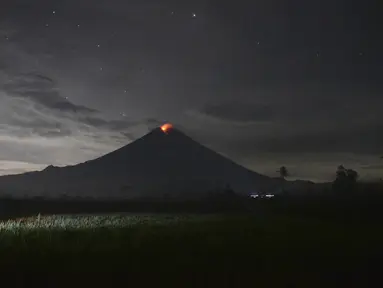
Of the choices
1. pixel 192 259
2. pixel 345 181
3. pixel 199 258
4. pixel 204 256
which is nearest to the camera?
pixel 192 259

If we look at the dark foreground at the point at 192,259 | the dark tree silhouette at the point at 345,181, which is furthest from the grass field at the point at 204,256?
the dark tree silhouette at the point at 345,181

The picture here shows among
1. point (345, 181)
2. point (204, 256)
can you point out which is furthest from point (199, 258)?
point (345, 181)

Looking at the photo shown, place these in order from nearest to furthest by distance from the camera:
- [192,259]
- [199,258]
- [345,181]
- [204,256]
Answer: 1. [192,259]
2. [199,258]
3. [204,256]
4. [345,181]

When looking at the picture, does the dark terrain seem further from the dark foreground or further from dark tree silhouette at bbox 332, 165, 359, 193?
dark tree silhouette at bbox 332, 165, 359, 193

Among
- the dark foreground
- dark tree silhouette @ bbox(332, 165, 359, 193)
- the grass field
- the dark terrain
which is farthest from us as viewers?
dark tree silhouette @ bbox(332, 165, 359, 193)

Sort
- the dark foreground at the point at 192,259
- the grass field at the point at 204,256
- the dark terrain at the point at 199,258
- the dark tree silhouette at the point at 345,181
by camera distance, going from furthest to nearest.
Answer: the dark tree silhouette at the point at 345,181 < the grass field at the point at 204,256 < the dark terrain at the point at 199,258 < the dark foreground at the point at 192,259

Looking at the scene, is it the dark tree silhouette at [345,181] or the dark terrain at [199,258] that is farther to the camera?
the dark tree silhouette at [345,181]

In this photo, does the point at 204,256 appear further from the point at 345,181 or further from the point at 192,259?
the point at 345,181

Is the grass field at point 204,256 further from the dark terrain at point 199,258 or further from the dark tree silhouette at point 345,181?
the dark tree silhouette at point 345,181

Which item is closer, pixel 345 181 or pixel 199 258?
pixel 199 258

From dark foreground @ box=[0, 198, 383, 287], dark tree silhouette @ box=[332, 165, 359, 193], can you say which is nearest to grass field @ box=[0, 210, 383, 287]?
dark foreground @ box=[0, 198, 383, 287]

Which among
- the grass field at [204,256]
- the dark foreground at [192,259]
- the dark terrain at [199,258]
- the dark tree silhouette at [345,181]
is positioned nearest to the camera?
the dark foreground at [192,259]
